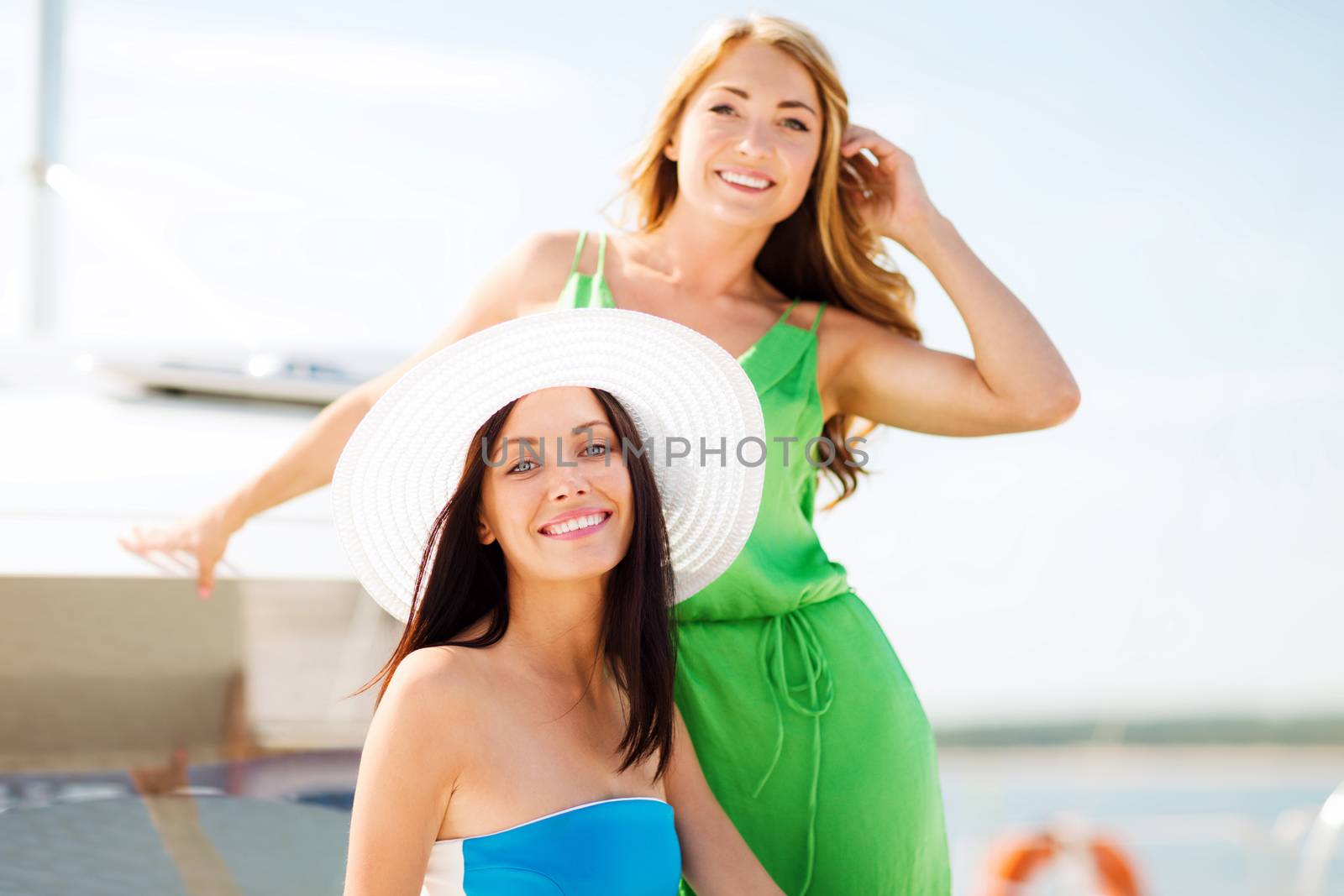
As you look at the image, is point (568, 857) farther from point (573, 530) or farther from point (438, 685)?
point (573, 530)

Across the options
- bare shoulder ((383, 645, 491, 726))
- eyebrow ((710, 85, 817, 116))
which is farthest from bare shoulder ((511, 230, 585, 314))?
bare shoulder ((383, 645, 491, 726))

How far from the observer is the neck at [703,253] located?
2262 mm

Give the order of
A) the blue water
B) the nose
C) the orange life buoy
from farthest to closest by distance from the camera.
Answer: the orange life buoy
the blue water
the nose

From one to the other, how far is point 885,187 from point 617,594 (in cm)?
93

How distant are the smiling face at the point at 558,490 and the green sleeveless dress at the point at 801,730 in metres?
0.31

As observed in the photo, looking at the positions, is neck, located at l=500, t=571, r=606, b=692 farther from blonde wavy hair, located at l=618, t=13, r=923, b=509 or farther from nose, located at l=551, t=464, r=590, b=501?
blonde wavy hair, located at l=618, t=13, r=923, b=509

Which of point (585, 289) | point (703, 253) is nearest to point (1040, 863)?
point (703, 253)

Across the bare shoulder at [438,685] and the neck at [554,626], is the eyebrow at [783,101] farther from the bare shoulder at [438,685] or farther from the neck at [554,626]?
the bare shoulder at [438,685]

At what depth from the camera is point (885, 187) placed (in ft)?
7.63

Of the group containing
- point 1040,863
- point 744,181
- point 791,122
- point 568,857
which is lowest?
point 1040,863

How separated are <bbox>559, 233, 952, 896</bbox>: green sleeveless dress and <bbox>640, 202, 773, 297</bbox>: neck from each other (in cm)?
29

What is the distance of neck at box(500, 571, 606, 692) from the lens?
178 centimetres

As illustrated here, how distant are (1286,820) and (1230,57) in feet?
33.0

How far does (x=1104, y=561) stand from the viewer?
21797 mm
